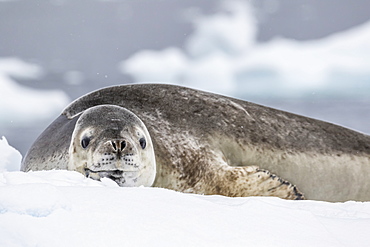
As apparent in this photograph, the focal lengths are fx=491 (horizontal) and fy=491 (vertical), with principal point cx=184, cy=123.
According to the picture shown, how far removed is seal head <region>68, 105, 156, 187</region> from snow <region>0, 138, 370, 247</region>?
1.22 meters

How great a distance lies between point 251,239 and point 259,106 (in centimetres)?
404

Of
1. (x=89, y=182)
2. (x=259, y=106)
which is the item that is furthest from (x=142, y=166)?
(x=259, y=106)

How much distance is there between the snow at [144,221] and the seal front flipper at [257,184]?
2.33m

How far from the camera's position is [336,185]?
5.10m

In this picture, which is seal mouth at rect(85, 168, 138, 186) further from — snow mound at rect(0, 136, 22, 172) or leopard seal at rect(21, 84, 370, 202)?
snow mound at rect(0, 136, 22, 172)

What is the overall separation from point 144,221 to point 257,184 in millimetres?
2946

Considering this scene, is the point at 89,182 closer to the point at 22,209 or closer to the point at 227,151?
the point at 22,209

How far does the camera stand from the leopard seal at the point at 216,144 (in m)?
4.28

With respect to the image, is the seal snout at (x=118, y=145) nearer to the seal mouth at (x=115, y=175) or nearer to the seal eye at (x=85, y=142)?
the seal mouth at (x=115, y=175)

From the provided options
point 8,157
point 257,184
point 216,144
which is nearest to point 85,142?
point 216,144

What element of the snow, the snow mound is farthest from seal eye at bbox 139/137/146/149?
the snow mound

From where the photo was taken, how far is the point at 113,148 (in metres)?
3.40

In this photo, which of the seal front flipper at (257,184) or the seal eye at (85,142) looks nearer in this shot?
the seal eye at (85,142)

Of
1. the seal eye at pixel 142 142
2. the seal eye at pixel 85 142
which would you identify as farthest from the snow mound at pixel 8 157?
the seal eye at pixel 142 142
